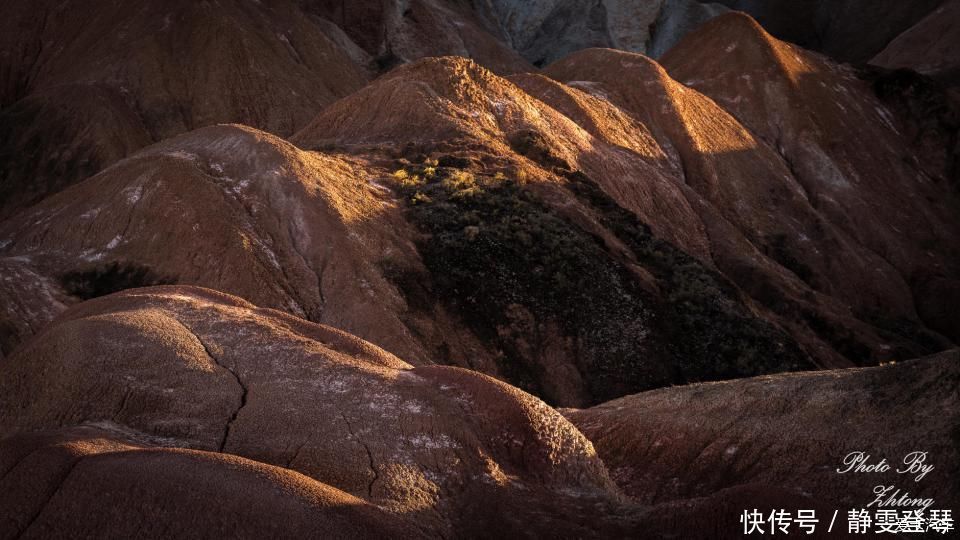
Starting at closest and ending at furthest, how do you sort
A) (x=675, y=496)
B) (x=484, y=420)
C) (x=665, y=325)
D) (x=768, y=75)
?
(x=484, y=420) → (x=675, y=496) → (x=665, y=325) → (x=768, y=75)

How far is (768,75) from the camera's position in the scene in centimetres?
5847

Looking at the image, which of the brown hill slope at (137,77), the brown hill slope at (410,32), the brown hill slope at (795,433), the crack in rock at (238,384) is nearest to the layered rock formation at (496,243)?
the brown hill slope at (795,433)

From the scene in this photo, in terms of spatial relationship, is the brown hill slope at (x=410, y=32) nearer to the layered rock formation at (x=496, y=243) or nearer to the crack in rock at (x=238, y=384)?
the layered rock formation at (x=496, y=243)

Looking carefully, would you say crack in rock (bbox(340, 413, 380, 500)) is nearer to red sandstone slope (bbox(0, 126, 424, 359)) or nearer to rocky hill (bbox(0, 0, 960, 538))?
rocky hill (bbox(0, 0, 960, 538))

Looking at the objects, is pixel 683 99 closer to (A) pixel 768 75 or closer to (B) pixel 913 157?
(A) pixel 768 75

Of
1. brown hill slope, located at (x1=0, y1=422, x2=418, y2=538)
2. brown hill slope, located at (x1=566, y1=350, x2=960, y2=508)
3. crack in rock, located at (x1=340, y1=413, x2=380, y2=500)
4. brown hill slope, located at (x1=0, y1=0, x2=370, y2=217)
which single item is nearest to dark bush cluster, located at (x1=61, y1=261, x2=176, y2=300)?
brown hill slope, located at (x1=566, y1=350, x2=960, y2=508)

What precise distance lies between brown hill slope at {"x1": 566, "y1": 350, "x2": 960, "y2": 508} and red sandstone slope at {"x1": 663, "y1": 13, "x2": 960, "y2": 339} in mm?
33233

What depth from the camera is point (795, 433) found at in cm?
1388

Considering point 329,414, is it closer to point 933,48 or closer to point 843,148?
point 843,148

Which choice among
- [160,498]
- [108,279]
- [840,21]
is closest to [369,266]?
[108,279]

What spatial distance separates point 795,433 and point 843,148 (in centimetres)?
4646

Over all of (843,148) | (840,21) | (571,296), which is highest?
(571,296)

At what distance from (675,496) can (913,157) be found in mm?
52434

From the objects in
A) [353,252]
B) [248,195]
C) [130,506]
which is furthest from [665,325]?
[130,506]
